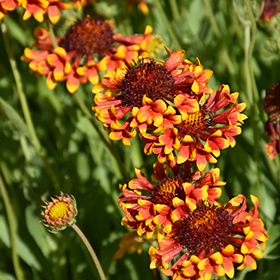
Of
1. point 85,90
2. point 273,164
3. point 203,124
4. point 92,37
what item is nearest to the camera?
point 203,124

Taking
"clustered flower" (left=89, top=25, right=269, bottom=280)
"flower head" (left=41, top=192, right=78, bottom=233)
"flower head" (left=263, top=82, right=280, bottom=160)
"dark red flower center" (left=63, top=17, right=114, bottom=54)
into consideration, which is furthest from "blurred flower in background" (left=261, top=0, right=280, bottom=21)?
"flower head" (left=41, top=192, right=78, bottom=233)

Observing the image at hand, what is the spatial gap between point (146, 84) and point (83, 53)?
0.45m

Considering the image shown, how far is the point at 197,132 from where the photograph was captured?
78 cm

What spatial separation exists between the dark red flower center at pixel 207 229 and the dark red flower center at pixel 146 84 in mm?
245

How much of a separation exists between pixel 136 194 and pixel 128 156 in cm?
45

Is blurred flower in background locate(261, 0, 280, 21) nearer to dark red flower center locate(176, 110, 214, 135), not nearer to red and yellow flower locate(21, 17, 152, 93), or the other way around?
red and yellow flower locate(21, 17, 152, 93)

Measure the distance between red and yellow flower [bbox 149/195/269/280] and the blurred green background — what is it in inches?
10.5

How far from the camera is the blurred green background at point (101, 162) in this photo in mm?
1168

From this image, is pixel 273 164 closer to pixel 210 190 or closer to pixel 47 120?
pixel 210 190

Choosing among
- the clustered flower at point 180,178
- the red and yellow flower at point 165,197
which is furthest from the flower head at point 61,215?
the red and yellow flower at point 165,197

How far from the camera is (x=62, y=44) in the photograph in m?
1.25

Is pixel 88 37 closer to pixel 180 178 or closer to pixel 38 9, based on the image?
pixel 38 9

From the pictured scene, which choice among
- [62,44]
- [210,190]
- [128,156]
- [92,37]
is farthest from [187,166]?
[62,44]

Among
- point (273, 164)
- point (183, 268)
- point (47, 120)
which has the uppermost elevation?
point (47, 120)
